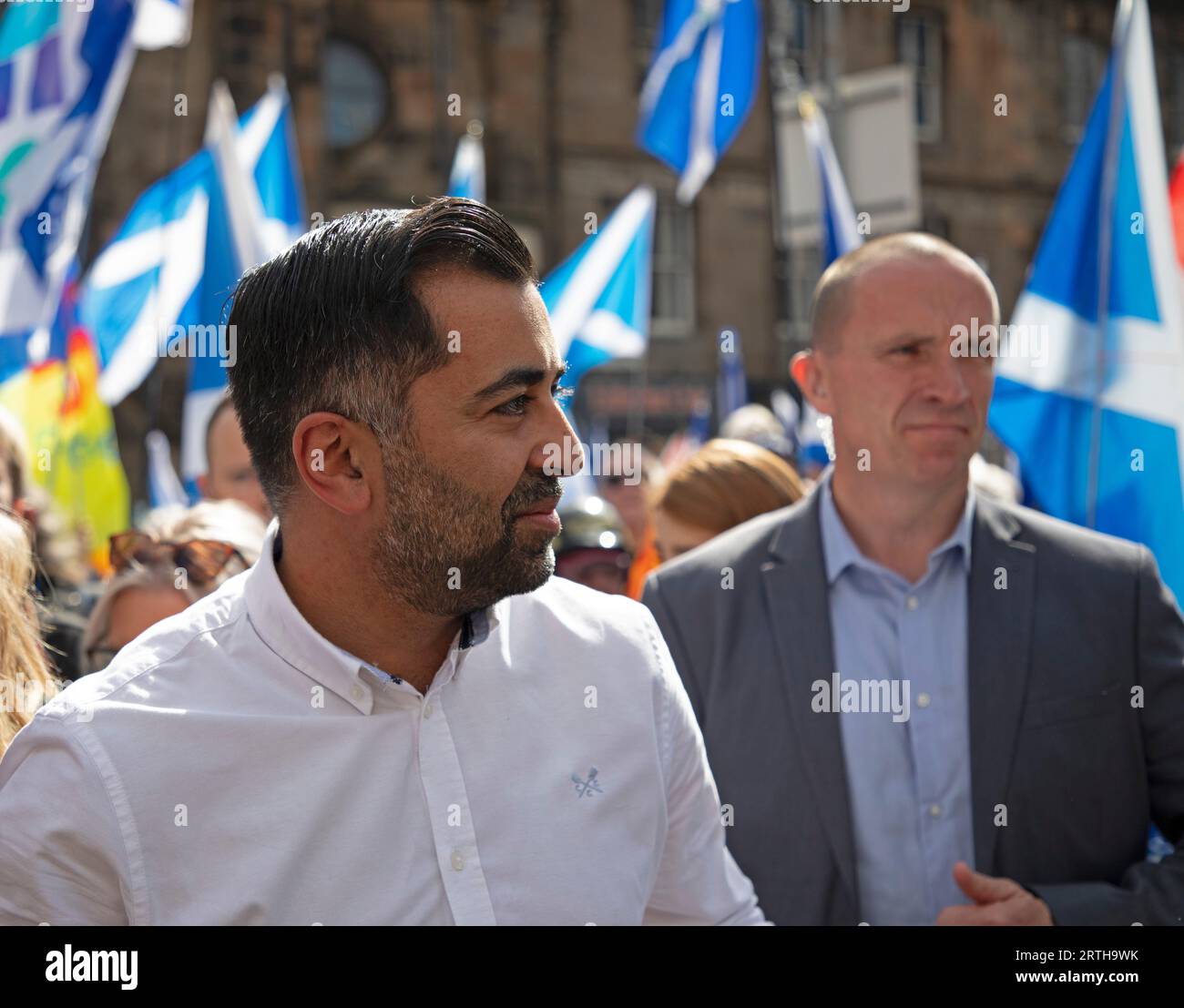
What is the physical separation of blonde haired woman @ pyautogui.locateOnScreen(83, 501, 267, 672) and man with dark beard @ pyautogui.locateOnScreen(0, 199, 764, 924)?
1321 millimetres

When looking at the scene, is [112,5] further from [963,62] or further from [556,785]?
[963,62]

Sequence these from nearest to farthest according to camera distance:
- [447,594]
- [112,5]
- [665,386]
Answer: [447,594] < [112,5] < [665,386]

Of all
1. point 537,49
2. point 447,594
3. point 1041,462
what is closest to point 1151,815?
point 447,594

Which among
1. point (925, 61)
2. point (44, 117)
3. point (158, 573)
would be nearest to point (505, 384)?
point (158, 573)

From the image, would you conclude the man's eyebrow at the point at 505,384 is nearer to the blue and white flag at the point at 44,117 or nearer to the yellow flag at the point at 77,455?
the blue and white flag at the point at 44,117

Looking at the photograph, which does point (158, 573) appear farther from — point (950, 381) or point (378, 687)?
point (950, 381)

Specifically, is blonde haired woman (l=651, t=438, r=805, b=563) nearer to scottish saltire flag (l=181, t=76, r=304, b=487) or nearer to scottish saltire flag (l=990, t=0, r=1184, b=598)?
scottish saltire flag (l=990, t=0, r=1184, b=598)

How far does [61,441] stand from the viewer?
705cm

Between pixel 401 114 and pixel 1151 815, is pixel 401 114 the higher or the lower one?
the higher one

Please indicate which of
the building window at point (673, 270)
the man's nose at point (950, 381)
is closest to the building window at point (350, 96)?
the building window at point (673, 270)

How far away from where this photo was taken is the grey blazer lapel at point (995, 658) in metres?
2.59

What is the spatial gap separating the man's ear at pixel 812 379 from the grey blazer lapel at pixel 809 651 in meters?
0.24

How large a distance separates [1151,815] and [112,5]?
5.47 m

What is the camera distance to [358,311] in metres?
1.86
